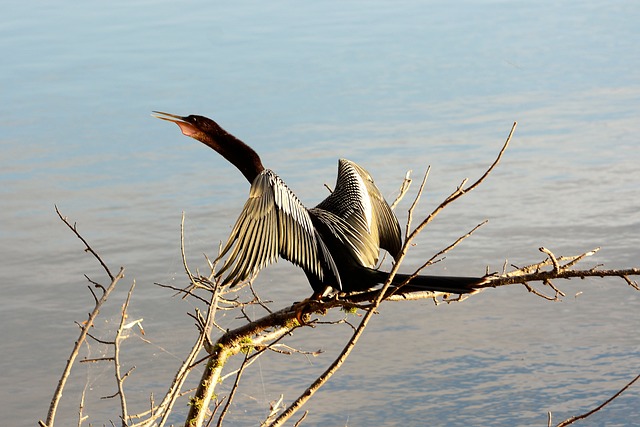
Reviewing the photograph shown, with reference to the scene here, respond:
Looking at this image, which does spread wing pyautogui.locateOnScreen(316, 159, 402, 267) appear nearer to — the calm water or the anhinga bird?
the anhinga bird

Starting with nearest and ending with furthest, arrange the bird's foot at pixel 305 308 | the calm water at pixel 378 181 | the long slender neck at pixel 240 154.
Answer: the bird's foot at pixel 305 308 → the long slender neck at pixel 240 154 → the calm water at pixel 378 181

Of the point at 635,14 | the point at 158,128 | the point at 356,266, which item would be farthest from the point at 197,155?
the point at 635,14

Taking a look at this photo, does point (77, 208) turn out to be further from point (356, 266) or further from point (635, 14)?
point (635, 14)

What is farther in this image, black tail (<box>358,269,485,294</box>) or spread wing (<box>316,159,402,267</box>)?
spread wing (<box>316,159,402,267</box>)

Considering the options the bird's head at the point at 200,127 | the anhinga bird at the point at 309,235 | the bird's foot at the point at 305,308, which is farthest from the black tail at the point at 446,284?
the bird's head at the point at 200,127

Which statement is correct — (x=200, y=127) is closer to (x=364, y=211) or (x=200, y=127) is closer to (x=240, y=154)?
(x=240, y=154)

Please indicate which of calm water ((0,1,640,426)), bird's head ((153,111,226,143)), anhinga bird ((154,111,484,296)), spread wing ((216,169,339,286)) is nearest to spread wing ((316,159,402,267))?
anhinga bird ((154,111,484,296))

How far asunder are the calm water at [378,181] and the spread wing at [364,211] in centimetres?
265

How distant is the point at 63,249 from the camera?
29.7 ft

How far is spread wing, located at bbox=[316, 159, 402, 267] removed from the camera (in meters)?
3.65

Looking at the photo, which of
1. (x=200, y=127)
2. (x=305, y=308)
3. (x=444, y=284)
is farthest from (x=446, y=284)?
(x=200, y=127)

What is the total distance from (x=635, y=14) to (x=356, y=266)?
16.1 metres

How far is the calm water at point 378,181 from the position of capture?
7.05 metres

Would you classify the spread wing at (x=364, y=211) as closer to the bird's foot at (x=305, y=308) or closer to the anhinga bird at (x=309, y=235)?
the anhinga bird at (x=309, y=235)
